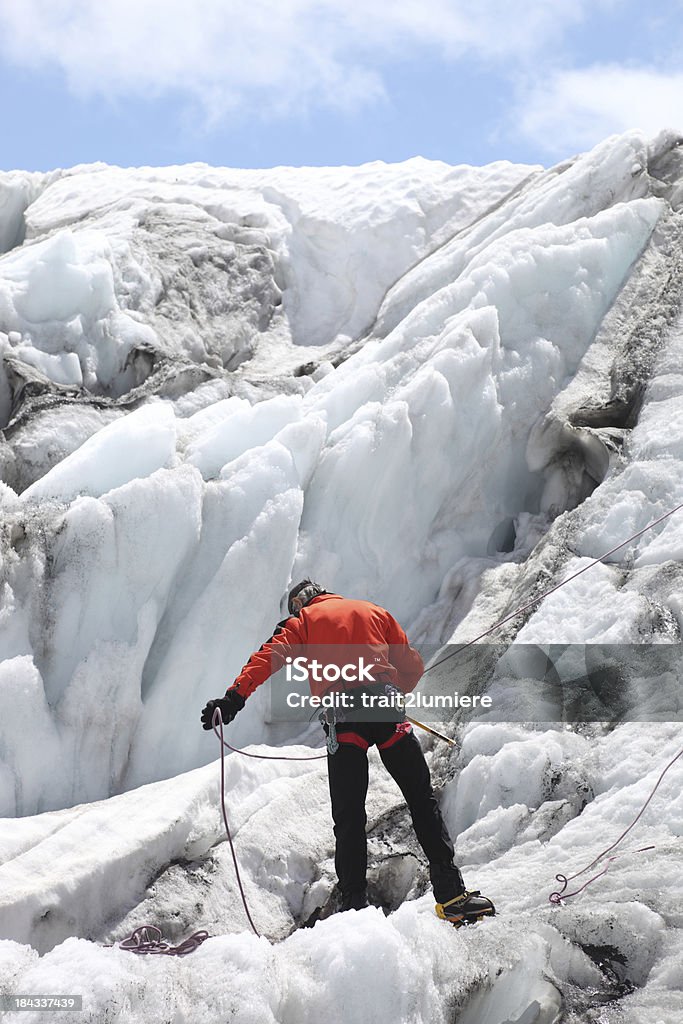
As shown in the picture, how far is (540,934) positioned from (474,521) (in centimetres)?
447

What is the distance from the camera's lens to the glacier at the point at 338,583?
4211 millimetres

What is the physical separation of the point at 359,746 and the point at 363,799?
25 cm

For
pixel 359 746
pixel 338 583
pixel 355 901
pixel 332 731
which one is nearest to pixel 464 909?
pixel 355 901

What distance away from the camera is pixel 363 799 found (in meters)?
5.03

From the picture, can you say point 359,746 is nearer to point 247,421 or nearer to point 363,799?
point 363,799

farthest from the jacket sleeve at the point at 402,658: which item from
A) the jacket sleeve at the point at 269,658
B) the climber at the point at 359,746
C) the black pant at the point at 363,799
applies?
the jacket sleeve at the point at 269,658

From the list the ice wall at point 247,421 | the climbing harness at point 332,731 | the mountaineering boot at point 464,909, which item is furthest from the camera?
the ice wall at point 247,421

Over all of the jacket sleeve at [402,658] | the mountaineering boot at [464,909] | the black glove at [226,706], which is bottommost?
the mountaineering boot at [464,909]

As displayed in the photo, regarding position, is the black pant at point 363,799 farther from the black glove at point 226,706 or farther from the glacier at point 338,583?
the black glove at point 226,706

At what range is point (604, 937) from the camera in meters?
4.39

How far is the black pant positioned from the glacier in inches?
13.5

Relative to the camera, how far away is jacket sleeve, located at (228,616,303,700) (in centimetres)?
494

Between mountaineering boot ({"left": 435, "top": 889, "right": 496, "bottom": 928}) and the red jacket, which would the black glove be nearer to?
the red jacket

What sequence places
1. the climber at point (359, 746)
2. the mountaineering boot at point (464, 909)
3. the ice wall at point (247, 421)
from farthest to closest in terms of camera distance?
the ice wall at point (247, 421), the climber at point (359, 746), the mountaineering boot at point (464, 909)
